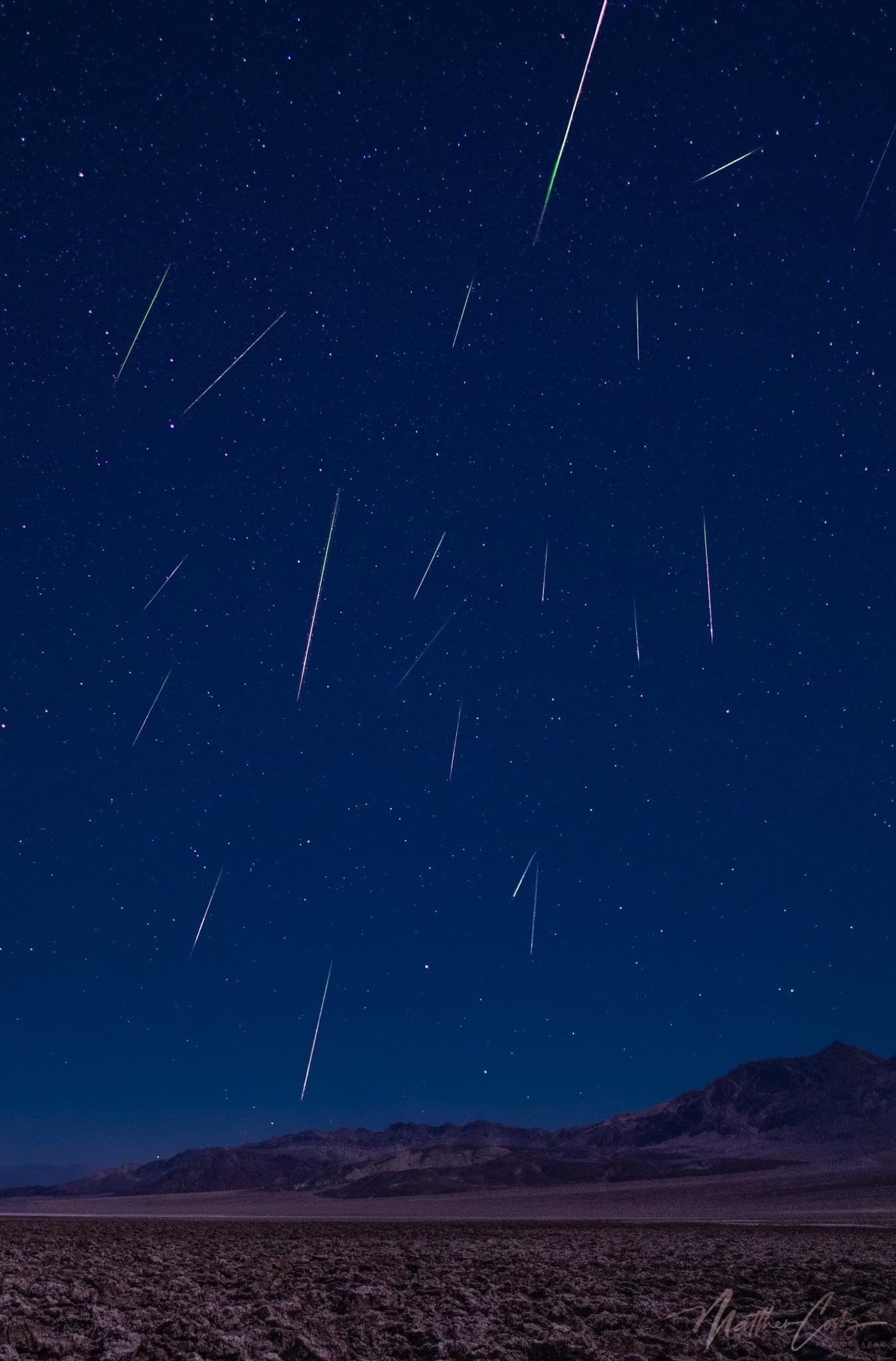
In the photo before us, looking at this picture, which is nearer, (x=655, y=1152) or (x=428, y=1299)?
(x=428, y=1299)

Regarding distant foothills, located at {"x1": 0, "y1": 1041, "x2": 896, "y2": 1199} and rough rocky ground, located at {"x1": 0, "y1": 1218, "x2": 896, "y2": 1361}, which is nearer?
rough rocky ground, located at {"x1": 0, "y1": 1218, "x2": 896, "y2": 1361}

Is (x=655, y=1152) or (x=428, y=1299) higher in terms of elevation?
(x=428, y=1299)

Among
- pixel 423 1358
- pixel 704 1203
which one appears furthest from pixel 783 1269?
pixel 704 1203

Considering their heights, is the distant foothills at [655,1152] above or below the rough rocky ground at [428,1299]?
below

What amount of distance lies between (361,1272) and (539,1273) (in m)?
2.47

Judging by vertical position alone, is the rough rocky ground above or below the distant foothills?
above

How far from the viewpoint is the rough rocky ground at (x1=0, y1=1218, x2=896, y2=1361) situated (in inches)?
314

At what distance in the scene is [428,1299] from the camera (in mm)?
10633

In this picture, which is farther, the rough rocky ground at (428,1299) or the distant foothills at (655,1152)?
the distant foothills at (655,1152)

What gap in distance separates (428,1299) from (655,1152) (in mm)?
173751

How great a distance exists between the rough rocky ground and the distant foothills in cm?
10292

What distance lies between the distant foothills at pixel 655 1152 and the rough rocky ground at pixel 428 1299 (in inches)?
4052

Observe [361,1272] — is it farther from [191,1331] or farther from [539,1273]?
[191,1331]

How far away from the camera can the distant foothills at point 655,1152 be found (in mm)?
116375
